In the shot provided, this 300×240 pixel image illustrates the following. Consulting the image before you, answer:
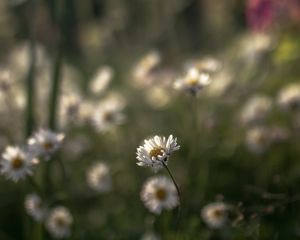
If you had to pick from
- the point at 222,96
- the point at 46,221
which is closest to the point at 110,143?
the point at 222,96

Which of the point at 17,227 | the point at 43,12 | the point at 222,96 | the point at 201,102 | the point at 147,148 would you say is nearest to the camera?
the point at 147,148

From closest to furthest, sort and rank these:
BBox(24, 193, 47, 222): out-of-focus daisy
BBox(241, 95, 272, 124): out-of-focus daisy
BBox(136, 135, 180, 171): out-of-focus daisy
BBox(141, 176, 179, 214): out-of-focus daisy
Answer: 1. BBox(136, 135, 180, 171): out-of-focus daisy
2. BBox(141, 176, 179, 214): out-of-focus daisy
3. BBox(24, 193, 47, 222): out-of-focus daisy
4. BBox(241, 95, 272, 124): out-of-focus daisy

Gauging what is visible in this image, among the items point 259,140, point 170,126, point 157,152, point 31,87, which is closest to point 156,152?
point 157,152

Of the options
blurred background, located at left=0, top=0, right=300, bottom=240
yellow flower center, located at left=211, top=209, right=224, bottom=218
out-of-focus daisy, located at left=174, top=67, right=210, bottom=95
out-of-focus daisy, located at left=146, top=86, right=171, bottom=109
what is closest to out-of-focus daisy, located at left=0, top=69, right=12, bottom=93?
blurred background, located at left=0, top=0, right=300, bottom=240

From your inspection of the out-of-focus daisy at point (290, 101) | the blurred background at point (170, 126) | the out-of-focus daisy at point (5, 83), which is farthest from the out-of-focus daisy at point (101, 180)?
the out-of-focus daisy at point (290, 101)

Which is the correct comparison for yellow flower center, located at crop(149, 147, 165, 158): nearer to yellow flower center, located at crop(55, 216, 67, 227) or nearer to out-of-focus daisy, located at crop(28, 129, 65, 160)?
out-of-focus daisy, located at crop(28, 129, 65, 160)

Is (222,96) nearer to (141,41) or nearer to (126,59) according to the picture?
(126,59)
